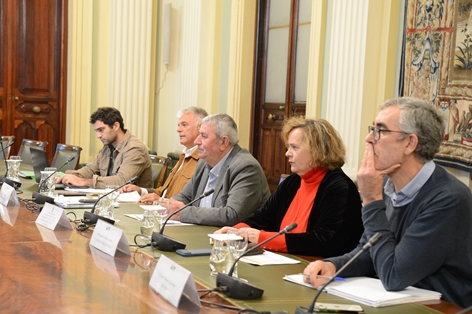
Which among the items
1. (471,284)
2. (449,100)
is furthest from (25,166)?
(471,284)

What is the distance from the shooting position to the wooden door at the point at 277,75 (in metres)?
6.24

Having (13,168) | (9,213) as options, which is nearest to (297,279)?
(9,213)

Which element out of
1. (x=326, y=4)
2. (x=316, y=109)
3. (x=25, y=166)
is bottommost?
(x=25, y=166)

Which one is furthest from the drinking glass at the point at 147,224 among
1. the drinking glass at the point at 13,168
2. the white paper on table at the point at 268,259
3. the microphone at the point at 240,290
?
the drinking glass at the point at 13,168

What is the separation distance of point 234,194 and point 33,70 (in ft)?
16.9

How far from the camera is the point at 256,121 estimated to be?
6.94 meters

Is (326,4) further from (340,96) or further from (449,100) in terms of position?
(449,100)

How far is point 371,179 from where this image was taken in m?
2.12

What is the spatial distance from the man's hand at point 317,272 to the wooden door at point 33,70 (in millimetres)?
6141

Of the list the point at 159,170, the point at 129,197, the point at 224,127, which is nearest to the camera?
the point at 224,127

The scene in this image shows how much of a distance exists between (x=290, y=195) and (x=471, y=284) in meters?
1.14

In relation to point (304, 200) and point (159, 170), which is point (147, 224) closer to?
point (304, 200)

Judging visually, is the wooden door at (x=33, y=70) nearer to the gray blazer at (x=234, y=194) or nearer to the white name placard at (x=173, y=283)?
the gray blazer at (x=234, y=194)

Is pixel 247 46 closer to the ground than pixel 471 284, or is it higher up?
higher up
